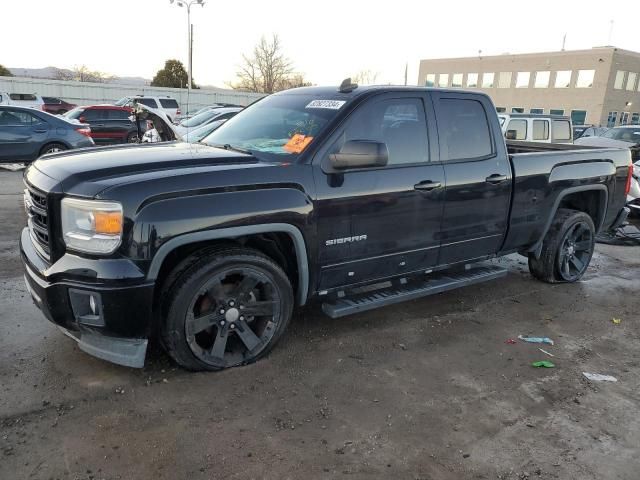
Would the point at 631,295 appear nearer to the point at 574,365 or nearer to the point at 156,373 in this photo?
the point at 574,365

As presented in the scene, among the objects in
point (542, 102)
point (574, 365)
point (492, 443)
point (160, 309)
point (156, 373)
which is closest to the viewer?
point (492, 443)

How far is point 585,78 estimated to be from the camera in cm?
4797

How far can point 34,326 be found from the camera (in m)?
4.02

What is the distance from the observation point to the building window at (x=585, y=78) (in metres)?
47.7

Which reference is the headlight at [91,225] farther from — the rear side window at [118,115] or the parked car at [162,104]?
the parked car at [162,104]

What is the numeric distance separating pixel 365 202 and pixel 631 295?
12.3 ft

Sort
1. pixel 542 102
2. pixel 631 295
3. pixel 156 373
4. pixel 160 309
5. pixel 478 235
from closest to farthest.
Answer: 1. pixel 160 309
2. pixel 156 373
3. pixel 478 235
4. pixel 631 295
5. pixel 542 102

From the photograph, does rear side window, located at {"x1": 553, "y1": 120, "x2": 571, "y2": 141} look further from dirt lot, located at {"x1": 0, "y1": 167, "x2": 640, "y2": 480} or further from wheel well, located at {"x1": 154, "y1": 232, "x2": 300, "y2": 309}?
wheel well, located at {"x1": 154, "y1": 232, "x2": 300, "y2": 309}

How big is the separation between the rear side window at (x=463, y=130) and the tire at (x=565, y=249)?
154 cm

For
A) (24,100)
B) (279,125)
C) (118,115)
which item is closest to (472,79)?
(24,100)

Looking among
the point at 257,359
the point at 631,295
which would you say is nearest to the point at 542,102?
the point at 631,295

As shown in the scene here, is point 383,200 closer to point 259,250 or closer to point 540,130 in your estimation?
point 259,250

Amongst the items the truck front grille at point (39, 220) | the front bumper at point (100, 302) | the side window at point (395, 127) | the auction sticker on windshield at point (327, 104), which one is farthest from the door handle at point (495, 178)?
the truck front grille at point (39, 220)

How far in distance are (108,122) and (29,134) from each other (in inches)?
280
